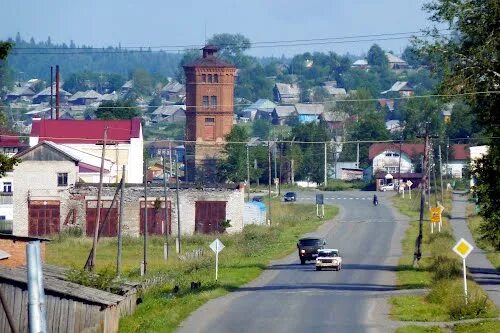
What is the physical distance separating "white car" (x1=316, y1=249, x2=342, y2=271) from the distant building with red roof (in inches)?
1719

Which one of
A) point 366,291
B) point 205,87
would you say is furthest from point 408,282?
point 205,87

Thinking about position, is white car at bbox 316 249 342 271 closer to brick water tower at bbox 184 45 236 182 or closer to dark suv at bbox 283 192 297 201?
dark suv at bbox 283 192 297 201

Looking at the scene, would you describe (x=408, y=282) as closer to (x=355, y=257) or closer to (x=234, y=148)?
(x=355, y=257)

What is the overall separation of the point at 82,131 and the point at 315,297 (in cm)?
6063

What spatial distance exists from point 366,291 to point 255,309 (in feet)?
→ 24.7

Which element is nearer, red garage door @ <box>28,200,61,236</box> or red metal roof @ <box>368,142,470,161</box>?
red garage door @ <box>28,200,61,236</box>

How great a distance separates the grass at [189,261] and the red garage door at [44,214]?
19.9 ft

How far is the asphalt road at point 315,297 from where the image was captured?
36562 mm

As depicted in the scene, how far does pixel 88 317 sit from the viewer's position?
36.7 metres

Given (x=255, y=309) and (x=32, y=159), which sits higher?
(x=32, y=159)

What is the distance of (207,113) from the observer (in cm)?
13412

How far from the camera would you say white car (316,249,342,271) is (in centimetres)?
5753

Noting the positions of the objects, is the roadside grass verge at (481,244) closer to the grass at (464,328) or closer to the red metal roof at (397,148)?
the grass at (464,328)

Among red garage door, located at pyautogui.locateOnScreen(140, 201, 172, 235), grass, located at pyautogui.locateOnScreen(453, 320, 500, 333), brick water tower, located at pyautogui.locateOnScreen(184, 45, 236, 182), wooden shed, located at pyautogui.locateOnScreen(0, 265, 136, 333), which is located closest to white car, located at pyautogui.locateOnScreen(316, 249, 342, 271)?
wooden shed, located at pyautogui.locateOnScreen(0, 265, 136, 333)
